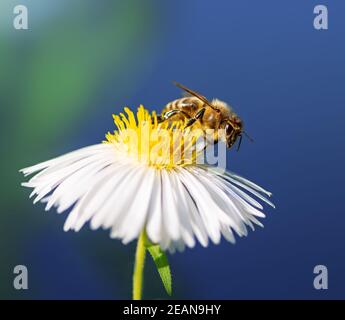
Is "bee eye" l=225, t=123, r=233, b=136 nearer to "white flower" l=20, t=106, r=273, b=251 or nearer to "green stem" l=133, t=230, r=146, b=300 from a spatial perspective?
"white flower" l=20, t=106, r=273, b=251

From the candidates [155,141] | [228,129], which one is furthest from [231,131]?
[155,141]

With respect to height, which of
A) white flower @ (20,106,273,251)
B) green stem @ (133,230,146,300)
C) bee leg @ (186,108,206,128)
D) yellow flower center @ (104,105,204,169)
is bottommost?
green stem @ (133,230,146,300)

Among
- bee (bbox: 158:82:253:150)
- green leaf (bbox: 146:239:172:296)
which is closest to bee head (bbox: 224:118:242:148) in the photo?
bee (bbox: 158:82:253:150)

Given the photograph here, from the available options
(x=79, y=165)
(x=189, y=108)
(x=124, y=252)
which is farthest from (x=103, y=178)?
(x=124, y=252)

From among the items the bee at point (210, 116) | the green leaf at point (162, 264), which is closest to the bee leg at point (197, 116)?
the bee at point (210, 116)

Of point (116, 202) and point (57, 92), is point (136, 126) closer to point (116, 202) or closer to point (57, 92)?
point (116, 202)

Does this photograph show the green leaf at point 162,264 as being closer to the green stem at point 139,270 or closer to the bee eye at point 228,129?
the green stem at point 139,270

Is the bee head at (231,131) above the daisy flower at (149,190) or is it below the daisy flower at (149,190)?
above
